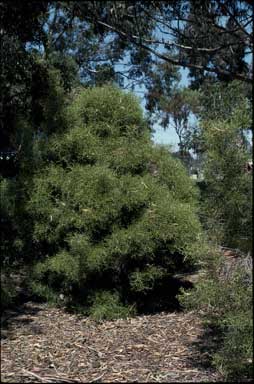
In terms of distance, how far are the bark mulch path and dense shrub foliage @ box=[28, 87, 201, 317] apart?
0.31 meters

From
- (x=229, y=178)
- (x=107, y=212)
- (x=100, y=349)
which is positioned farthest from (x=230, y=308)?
(x=107, y=212)

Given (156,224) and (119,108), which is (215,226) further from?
(119,108)

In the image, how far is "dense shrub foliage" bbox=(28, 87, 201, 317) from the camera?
17.7 feet

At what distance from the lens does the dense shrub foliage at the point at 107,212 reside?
17.7 ft

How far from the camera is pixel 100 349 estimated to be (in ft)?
15.1

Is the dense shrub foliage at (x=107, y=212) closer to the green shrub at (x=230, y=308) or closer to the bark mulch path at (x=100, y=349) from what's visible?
the bark mulch path at (x=100, y=349)

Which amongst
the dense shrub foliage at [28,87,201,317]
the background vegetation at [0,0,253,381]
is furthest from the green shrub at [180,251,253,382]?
the dense shrub foliage at [28,87,201,317]

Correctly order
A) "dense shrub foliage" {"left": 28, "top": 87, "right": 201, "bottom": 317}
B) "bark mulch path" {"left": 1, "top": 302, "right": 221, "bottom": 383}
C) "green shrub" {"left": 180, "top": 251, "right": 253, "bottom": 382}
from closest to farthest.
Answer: "green shrub" {"left": 180, "top": 251, "right": 253, "bottom": 382}, "bark mulch path" {"left": 1, "top": 302, "right": 221, "bottom": 383}, "dense shrub foliage" {"left": 28, "top": 87, "right": 201, "bottom": 317}

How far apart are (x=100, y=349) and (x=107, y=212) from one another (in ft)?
4.42

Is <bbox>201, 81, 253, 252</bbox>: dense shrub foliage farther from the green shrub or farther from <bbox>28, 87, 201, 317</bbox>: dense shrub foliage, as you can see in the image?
<bbox>28, 87, 201, 317</bbox>: dense shrub foliage

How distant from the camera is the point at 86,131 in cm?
589

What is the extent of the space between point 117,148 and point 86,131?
38cm

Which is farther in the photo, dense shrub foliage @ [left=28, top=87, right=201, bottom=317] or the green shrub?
Result: dense shrub foliage @ [left=28, top=87, right=201, bottom=317]

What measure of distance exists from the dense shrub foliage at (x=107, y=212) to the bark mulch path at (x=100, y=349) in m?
0.31
